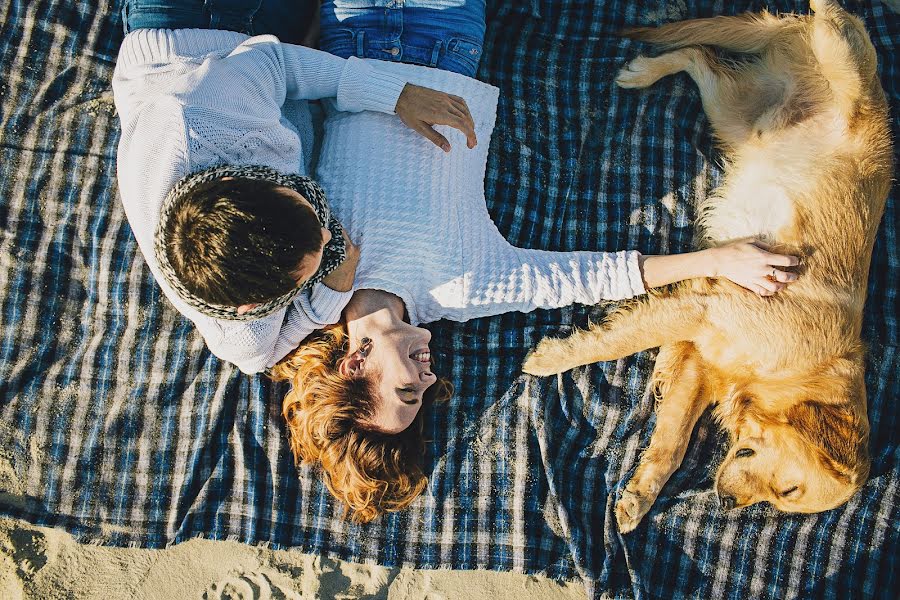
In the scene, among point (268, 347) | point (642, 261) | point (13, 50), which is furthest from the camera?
point (13, 50)

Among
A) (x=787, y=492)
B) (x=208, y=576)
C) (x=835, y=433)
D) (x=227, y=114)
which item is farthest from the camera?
(x=208, y=576)

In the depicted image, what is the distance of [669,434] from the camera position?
113 inches

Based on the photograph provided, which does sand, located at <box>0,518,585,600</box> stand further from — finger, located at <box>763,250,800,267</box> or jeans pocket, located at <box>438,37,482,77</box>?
jeans pocket, located at <box>438,37,482,77</box>

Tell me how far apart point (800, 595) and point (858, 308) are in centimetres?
129

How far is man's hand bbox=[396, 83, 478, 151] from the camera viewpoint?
2498 mm

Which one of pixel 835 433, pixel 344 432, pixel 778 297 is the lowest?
pixel 344 432

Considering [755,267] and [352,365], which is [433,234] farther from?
[755,267]

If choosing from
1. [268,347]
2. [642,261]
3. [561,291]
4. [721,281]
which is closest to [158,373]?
[268,347]

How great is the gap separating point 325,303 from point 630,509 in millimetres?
1597

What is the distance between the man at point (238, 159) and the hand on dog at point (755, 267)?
1156 millimetres

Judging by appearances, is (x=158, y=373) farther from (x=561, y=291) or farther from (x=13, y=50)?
(x=561, y=291)

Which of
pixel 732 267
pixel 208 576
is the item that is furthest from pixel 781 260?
pixel 208 576

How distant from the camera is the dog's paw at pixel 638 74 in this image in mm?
3111

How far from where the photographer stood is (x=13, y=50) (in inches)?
118
